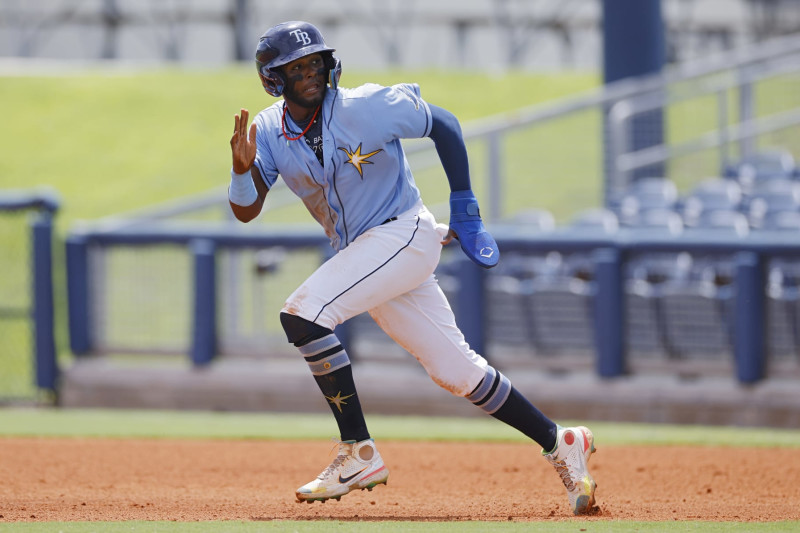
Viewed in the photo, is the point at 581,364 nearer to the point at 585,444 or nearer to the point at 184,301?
the point at 184,301

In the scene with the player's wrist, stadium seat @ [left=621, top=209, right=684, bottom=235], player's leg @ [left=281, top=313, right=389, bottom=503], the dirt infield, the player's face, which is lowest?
the dirt infield

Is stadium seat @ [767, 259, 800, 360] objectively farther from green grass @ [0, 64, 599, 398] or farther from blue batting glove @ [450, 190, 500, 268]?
green grass @ [0, 64, 599, 398]

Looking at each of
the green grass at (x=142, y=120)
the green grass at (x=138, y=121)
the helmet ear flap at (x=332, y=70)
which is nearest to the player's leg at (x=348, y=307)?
the helmet ear flap at (x=332, y=70)

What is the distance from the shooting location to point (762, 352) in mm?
9031

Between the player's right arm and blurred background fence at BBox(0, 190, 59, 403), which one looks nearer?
the player's right arm

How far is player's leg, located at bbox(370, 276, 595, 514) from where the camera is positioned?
5102mm

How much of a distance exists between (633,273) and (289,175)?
18.2ft

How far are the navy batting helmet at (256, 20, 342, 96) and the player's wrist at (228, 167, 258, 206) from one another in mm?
373

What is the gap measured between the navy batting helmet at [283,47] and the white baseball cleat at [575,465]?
1.84 metres

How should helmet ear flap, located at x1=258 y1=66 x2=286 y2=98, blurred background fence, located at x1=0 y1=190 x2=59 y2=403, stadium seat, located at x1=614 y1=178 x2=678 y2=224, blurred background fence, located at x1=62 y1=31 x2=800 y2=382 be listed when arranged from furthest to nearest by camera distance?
stadium seat, located at x1=614 y1=178 x2=678 y2=224
blurred background fence, located at x1=0 y1=190 x2=59 y2=403
blurred background fence, located at x1=62 y1=31 x2=800 y2=382
helmet ear flap, located at x1=258 y1=66 x2=286 y2=98

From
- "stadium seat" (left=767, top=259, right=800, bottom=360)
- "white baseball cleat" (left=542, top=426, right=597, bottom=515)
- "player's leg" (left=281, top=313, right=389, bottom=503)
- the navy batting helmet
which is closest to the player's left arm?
the navy batting helmet

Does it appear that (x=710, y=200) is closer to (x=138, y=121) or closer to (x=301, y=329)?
(x=301, y=329)

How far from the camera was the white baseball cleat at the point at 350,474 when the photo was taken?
4996 millimetres

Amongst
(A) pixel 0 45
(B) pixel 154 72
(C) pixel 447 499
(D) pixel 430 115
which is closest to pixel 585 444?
(C) pixel 447 499
